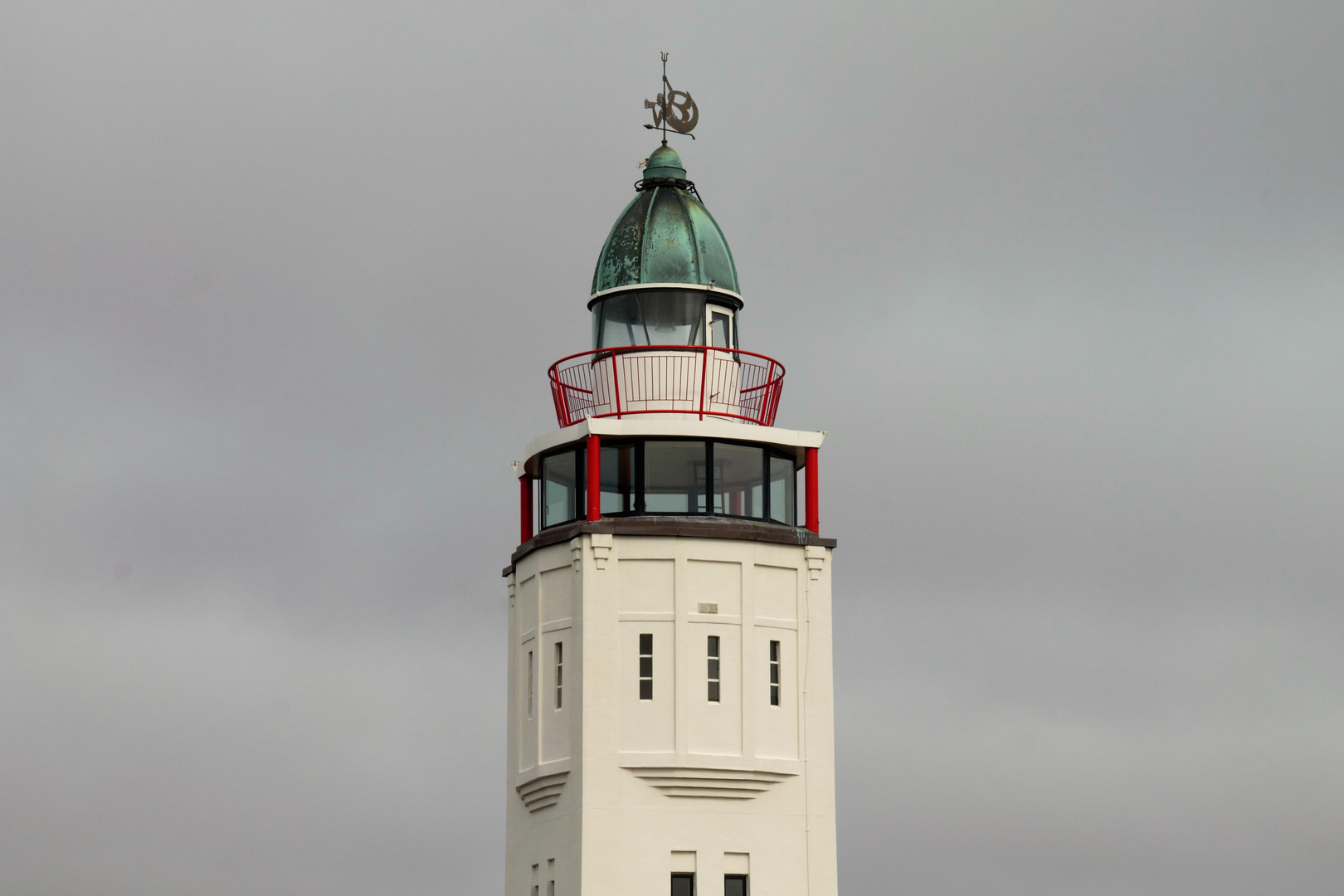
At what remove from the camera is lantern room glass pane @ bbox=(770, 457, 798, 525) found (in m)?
56.2

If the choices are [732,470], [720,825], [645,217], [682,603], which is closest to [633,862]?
[720,825]

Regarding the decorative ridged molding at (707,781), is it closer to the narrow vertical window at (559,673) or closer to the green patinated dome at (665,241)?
the narrow vertical window at (559,673)

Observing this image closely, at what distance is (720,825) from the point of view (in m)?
53.4

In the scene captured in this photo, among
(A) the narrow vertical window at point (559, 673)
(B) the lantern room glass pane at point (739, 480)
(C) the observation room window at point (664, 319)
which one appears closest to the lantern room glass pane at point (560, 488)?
(C) the observation room window at point (664, 319)

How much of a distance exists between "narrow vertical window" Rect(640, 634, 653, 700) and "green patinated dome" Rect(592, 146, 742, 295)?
871 centimetres

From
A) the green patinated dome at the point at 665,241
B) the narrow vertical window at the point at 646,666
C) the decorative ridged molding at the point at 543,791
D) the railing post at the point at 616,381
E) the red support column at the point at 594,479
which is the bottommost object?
the decorative ridged molding at the point at 543,791

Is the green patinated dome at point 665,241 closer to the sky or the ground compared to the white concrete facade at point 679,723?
closer to the sky

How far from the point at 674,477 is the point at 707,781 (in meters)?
7.12

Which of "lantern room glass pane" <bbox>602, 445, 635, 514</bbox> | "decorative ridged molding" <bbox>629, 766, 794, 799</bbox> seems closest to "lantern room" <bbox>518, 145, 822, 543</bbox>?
"lantern room glass pane" <bbox>602, 445, 635, 514</bbox>

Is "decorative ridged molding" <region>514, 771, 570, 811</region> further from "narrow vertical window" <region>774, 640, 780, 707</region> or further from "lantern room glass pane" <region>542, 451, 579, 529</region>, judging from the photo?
"lantern room glass pane" <region>542, 451, 579, 529</region>

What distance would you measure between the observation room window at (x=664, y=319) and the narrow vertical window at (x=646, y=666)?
743 centimetres

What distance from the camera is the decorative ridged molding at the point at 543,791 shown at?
177 ft

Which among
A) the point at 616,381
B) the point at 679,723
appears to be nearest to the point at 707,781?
the point at 679,723

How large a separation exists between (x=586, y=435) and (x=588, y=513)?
184 cm
